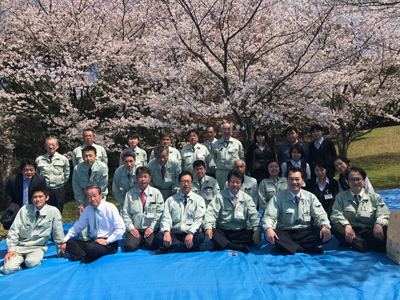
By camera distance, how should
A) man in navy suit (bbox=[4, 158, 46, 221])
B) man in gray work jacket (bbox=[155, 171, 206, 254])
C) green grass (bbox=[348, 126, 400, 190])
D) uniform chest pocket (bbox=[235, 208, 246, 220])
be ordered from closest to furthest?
man in gray work jacket (bbox=[155, 171, 206, 254]) < uniform chest pocket (bbox=[235, 208, 246, 220]) < man in navy suit (bbox=[4, 158, 46, 221]) < green grass (bbox=[348, 126, 400, 190])

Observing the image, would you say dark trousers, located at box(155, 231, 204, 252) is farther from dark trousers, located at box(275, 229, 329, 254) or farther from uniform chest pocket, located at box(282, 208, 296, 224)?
uniform chest pocket, located at box(282, 208, 296, 224)

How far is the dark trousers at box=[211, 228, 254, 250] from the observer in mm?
3982

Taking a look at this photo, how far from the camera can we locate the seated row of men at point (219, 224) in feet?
12.5

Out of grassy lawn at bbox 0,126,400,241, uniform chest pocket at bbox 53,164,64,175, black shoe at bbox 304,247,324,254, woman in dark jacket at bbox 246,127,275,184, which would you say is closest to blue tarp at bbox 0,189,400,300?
black shoe at bbox 304,247,324,254

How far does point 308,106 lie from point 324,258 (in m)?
5.18

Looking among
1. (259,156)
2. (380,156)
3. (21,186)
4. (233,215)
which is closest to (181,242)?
(233,215)

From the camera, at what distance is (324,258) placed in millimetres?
3584

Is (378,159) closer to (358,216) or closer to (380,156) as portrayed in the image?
(380,156)

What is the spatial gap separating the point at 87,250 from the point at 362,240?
10.5 feet

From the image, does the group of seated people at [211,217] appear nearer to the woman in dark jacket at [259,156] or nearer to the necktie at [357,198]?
the necktie at [357,198]

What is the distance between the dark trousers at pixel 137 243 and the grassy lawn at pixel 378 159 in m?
2.80

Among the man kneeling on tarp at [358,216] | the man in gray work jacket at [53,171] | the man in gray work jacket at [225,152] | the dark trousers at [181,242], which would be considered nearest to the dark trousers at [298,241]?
the man kneeling on tarp at [358,216]

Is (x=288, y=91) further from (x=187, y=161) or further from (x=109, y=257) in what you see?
(x=109, y=257)

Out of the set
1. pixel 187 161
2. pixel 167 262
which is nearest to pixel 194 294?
pixel 167 262
